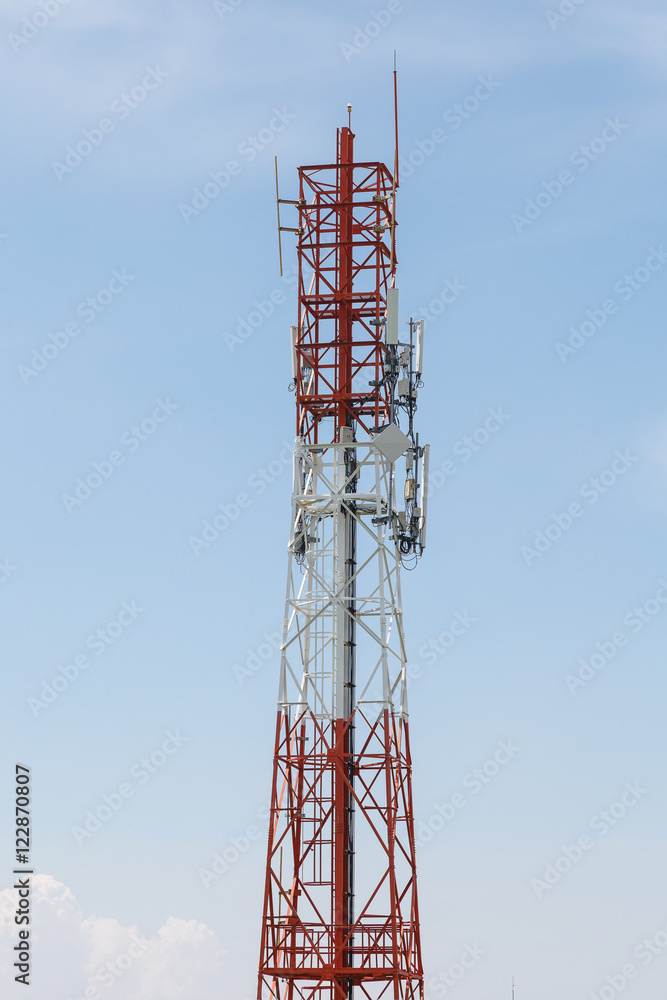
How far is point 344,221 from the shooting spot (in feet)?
226

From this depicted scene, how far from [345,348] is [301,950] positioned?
23.1m

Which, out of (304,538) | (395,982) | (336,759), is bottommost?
(395,982)

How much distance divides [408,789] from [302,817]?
161 inches

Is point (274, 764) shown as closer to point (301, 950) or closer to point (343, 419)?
point (301, 950)

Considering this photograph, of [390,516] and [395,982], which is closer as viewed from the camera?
[395,982]

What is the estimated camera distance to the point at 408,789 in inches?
2527

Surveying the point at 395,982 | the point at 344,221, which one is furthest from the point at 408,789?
the point at 344,221

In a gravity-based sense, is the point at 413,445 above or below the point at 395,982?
above

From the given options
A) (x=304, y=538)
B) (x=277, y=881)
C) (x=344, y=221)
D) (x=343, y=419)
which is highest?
(x=344, y=221)

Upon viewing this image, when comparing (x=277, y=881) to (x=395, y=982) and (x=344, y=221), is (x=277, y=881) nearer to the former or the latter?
(x=395, y=982)

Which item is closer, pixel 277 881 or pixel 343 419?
pixel 277 881

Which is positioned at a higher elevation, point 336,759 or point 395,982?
point 336,759

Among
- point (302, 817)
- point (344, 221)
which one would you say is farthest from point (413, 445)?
point (302, 817)

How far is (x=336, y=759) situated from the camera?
6425 centimetres
